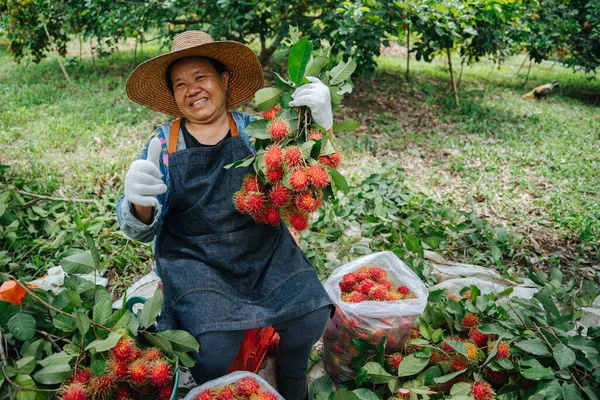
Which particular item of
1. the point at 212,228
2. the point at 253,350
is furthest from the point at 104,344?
the point at 253,350

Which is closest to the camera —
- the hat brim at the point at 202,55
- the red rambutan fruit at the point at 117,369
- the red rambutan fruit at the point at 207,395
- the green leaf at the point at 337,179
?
the red rambutan fruit at the point at 117,369

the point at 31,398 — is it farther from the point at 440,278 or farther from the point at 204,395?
the point at 440,278

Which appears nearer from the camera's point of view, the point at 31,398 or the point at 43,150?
the point at 31,398

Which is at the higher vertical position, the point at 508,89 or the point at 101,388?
the point at 101,388

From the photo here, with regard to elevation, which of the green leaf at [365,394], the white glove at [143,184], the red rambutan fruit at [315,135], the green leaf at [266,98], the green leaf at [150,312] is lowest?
the green leaf at [365,394]

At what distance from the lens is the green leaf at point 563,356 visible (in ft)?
4.39

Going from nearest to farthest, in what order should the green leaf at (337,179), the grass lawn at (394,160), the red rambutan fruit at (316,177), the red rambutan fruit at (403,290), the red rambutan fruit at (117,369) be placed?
the red rambutan fruit at (117,369), the red rambutan fruit at (316,177), the green leaf at (337,179), the red rambutan fruit at (403,290), the grass lawn at (394,160)

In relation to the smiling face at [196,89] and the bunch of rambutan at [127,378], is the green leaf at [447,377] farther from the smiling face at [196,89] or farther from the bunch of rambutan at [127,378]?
the smiling face at [196,89]

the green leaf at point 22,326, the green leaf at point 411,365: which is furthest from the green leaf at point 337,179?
the green leaf at point 22,326

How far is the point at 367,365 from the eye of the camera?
1401 mm

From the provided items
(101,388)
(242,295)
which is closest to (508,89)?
(242,295)

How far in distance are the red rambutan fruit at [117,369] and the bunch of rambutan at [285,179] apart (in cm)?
56

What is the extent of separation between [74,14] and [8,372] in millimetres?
4944

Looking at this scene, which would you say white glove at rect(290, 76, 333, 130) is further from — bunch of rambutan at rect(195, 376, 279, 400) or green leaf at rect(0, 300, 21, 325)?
green leaf at rect(0, 300, 21, 325)
